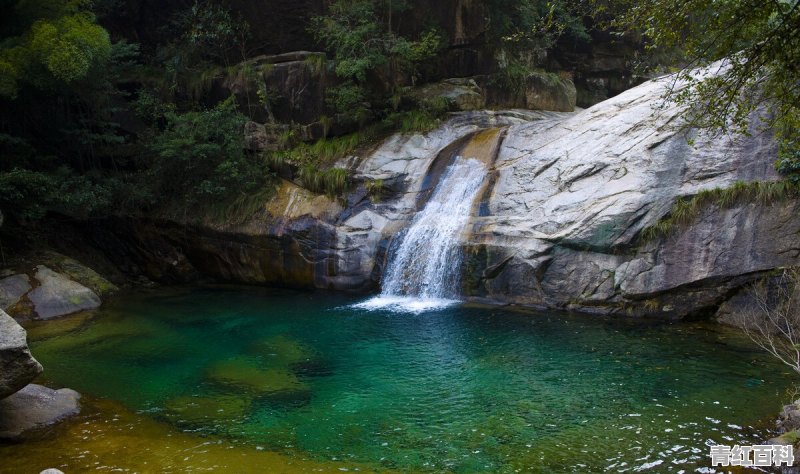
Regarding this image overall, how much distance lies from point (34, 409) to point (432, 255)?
848cm

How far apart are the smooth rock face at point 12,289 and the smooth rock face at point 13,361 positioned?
7270 mm

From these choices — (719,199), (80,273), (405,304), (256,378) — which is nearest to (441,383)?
(256,378)

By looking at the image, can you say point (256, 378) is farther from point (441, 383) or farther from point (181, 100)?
point (181, 100)

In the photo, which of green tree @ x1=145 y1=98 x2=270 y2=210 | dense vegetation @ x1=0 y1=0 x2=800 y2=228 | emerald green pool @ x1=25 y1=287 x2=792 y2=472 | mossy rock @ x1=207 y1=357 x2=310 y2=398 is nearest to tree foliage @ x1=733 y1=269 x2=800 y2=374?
emerald green pool @ x1=25 y1=287 x2=792 y2=472

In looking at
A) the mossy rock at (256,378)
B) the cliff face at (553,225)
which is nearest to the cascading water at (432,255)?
the cliff face at (553,225)

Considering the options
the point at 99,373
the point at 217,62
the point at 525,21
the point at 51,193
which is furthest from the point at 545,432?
the point at 217,62

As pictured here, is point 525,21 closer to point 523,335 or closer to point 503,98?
point 503,98

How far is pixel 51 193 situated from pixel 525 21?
46.7ft

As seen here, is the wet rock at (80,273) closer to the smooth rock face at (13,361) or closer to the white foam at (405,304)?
the white foam at (405,304)

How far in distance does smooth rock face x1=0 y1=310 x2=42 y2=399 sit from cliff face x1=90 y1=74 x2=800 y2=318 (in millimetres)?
8341

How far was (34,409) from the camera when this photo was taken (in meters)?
7.19

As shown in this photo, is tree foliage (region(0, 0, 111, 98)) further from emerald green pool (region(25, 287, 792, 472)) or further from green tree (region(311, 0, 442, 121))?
green tree (region(311, 0, 442, 121))

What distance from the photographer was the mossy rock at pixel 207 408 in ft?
23.7

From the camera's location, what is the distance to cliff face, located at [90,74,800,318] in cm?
1065
